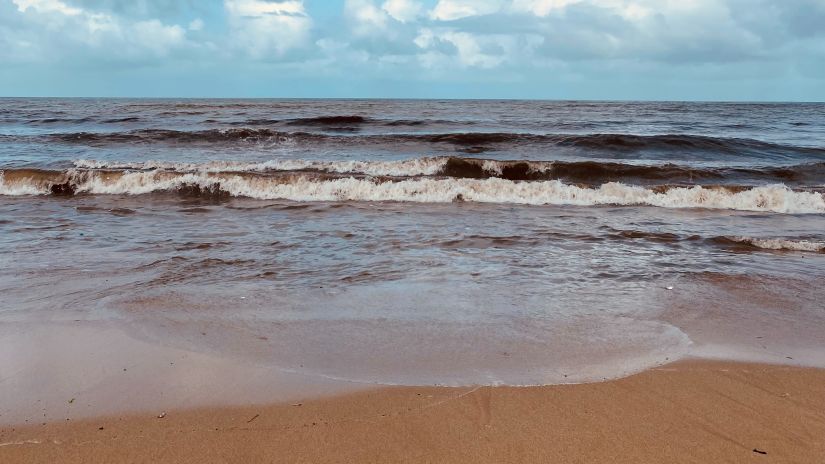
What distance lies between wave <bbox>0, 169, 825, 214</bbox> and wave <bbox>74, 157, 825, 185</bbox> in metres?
1.54

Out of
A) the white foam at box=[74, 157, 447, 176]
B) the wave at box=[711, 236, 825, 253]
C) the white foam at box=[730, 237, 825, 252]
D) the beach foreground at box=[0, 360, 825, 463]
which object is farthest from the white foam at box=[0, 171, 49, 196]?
the white foam at box=[730, 237, 825, 252]

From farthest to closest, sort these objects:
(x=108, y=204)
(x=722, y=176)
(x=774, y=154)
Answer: (x=774, y=154), (x=722, y=176), (x=108, y=204)

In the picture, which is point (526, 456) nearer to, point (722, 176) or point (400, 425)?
point (400, 425)

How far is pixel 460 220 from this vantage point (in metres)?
9.27

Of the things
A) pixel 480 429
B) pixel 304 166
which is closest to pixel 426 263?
pixel 480 429

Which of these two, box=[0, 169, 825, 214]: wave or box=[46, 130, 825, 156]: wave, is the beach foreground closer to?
box=[0, 169, 825, 214]: wave

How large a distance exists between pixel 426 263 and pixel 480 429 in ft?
11.6

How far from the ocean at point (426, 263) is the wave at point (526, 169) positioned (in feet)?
0.23

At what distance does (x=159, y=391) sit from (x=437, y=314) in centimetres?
205

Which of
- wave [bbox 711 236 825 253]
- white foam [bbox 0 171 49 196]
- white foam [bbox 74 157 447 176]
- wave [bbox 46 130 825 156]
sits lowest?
white foam [bbox 0 171 49 196]

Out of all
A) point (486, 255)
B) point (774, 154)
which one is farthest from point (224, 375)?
point (774, 154)

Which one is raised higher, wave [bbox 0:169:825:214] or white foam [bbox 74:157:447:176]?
white foam [bbox 74:157:447:176]

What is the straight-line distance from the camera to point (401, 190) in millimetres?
12062

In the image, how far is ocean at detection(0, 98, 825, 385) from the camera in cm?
396
